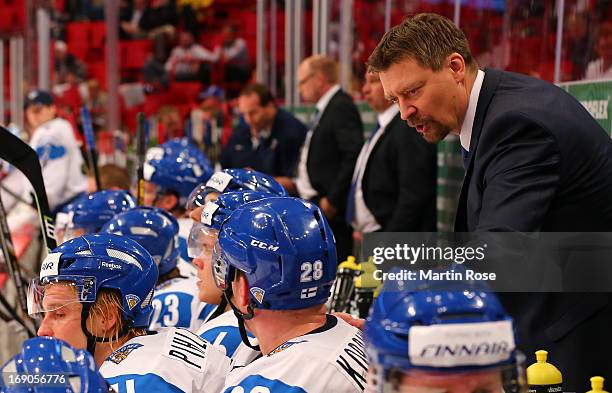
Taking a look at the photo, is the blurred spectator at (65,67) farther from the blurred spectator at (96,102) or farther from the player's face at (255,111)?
the player's face at (255,111)

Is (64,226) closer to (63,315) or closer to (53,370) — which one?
(63,315)

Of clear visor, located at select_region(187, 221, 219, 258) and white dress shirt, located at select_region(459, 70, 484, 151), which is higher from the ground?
white dress shirt, located at select_region(459, 70, 484, 151)

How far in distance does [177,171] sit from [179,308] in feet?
5.63

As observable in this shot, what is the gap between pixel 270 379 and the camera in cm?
Result: 208

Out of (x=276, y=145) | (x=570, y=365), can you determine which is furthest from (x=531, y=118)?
(x=276, y=145)

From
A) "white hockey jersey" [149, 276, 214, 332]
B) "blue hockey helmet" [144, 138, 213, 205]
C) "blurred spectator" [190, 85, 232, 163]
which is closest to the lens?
"white hockey jersey" [149, 276, 214, 332]

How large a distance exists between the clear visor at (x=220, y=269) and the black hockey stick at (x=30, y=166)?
4.12 ft

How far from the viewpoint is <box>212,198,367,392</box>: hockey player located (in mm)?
2148

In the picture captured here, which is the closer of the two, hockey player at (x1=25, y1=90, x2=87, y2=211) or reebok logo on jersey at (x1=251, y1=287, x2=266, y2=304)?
reebok logo on jersey at (x1=251, y1=287, x2=266, y2=304)

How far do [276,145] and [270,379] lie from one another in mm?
4933

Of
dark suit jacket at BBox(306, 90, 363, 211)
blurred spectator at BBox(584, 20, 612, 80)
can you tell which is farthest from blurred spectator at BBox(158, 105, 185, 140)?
blurred spectator at BBox(584, 20, 612, 80)

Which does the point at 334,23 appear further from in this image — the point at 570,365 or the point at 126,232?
the point at 570,365

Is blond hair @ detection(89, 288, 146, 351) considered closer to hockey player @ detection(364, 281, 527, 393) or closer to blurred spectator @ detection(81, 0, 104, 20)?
hockey player @ detection(364, 281, 527, 393)

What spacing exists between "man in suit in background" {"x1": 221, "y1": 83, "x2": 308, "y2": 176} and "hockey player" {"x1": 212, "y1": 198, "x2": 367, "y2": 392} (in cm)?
454
